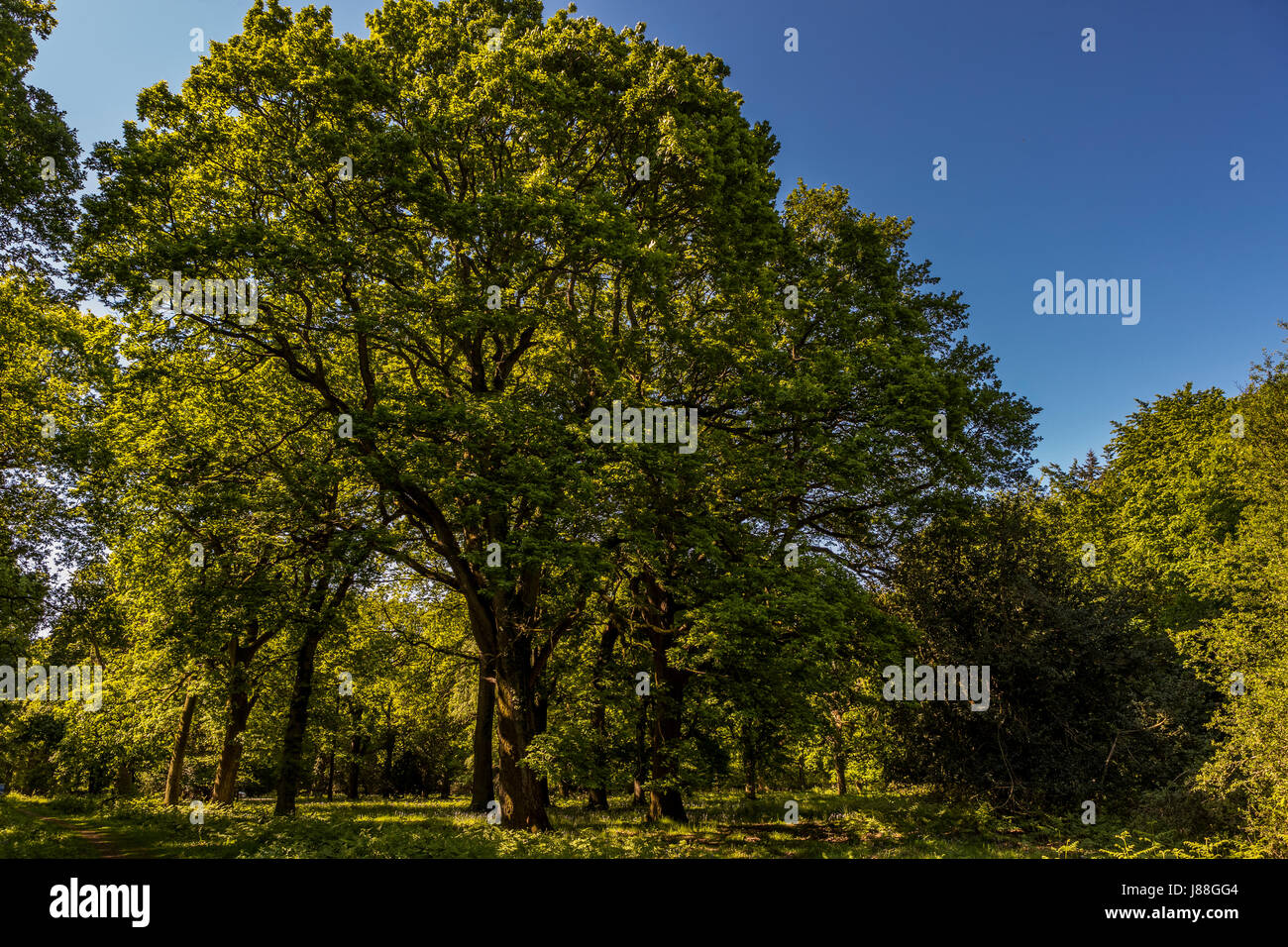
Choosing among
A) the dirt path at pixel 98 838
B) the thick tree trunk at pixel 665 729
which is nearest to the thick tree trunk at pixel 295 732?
the dirt path at pixel 98 838

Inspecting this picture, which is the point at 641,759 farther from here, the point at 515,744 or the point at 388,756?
the point at 388,756

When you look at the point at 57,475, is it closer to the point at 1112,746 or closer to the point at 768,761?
the point at 768,761

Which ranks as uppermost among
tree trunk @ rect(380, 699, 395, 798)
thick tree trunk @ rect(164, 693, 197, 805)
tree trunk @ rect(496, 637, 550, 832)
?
tree trunk @ rect(496, 637, 550, 832)

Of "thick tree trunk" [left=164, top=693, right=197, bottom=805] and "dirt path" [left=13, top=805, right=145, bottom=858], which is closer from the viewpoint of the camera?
"dirt path" [left=13, top=805, right=145, bottom=858]

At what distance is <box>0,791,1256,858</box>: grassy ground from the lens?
37.4 ft

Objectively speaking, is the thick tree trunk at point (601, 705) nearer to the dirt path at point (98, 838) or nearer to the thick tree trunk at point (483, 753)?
the thick tree trunk at point (483, 753)

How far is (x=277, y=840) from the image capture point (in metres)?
11.8

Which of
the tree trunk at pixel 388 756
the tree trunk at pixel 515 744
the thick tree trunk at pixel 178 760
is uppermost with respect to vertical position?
the tree trunk at pixel 515 744

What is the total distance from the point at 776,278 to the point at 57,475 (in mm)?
20843

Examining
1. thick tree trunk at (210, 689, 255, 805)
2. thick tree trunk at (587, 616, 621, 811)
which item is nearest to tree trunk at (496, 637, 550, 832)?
thick tree trunk at (587, 616, 621, 811)

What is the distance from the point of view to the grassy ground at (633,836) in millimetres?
11414

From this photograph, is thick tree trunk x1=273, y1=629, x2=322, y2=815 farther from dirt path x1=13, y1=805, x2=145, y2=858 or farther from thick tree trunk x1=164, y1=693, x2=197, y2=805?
dirt path x1=13, y1=805, x2=145, y2=858

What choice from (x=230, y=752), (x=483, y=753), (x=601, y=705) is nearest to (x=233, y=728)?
(x=230, y=752)
